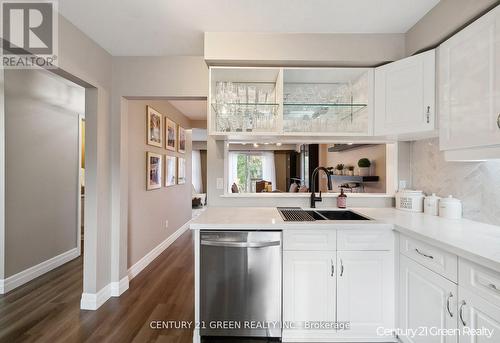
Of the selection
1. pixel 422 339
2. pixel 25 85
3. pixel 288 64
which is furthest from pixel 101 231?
pixel 422 339

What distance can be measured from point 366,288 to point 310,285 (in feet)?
1.33

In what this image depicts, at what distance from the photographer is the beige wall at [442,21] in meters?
1.40

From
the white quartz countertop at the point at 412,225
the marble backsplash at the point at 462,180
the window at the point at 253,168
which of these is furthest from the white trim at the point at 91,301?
the window at the point at 253,168

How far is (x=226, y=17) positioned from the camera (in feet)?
5.92

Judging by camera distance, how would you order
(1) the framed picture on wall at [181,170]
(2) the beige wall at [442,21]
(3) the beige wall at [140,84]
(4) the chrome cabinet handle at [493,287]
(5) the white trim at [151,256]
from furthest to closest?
(1) the framed picture on wall at [181,170], (5) the white trim at [151,256], (3) the beige wall at [140,84], (2) the beige wall at [442,21], (4) the chrome cabinet handle at [493,287]

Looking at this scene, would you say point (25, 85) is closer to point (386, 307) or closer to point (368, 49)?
point (368, 49)

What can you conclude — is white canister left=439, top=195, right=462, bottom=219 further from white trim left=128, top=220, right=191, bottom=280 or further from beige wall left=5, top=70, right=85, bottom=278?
beige wall left=5, top=70, right=85, bottom=278

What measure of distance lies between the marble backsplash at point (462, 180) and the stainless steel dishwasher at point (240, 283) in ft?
4.72

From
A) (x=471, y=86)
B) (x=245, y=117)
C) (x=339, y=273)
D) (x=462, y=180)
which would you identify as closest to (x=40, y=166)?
(x=245, y=117)

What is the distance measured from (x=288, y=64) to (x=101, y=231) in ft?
7.78

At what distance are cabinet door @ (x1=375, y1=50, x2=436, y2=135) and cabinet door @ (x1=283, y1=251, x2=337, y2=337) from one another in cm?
117

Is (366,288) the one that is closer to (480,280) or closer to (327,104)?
(480,280)

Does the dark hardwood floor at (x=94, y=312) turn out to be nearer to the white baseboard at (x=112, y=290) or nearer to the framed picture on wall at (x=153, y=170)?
the white baseboard at (x=112, y=290)

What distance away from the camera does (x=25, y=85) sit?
8.96 ft
